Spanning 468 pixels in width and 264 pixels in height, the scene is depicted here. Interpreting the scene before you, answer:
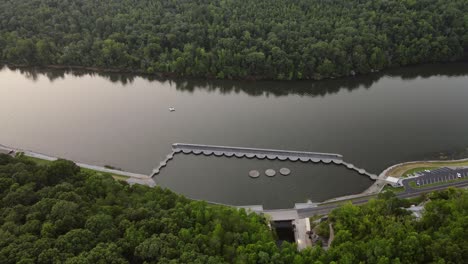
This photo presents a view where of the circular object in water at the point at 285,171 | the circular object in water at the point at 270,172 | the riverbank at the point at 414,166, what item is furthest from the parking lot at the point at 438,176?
the circular object in water at the point at 270,172

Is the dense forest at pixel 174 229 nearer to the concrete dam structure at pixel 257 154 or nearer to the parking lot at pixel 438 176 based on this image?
the parking lot at pixel 438 176

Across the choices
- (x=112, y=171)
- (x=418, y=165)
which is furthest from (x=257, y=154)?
(x=418, y=165)

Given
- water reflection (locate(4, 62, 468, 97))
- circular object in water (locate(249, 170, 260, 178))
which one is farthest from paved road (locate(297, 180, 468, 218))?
water reflection (locate(4, 62, 468, 97))

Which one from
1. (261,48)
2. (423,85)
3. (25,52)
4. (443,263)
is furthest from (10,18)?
(443,263)

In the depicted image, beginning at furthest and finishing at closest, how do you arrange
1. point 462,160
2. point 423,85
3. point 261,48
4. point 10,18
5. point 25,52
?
point 10,18
point 25,52
point 261,48
point 423,85
point 462,160

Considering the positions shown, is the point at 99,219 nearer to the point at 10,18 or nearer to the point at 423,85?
the point at 423,85

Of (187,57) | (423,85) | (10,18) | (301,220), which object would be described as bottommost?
(301,220)
